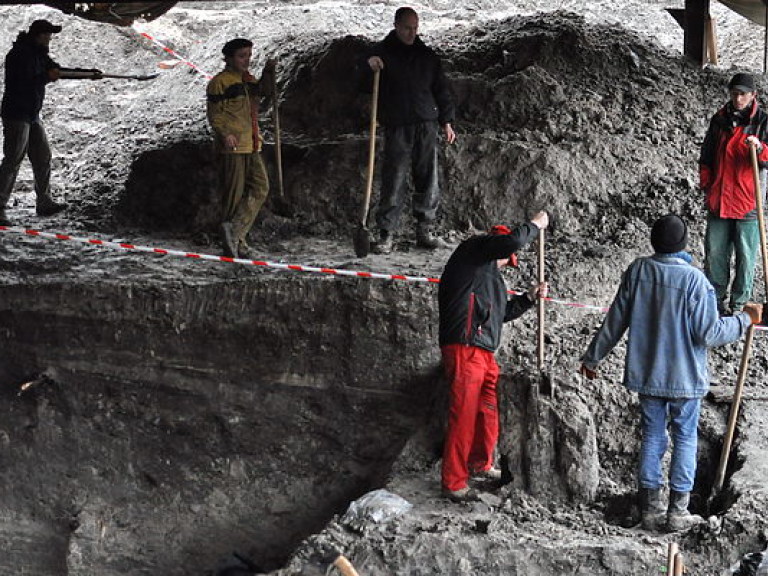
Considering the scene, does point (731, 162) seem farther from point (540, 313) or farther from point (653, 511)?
point (653, 511)

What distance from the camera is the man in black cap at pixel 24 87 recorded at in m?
10.9

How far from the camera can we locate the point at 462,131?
35.0ft

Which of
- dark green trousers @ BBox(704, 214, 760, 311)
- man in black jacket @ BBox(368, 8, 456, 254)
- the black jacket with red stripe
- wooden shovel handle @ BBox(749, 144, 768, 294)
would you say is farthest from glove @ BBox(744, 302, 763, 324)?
man in black jacket @ BBox(368, 8, 456, 254)

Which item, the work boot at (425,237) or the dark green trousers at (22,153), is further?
the dark green trousers at (22,153)

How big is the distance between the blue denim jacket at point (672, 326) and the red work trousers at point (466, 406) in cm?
98

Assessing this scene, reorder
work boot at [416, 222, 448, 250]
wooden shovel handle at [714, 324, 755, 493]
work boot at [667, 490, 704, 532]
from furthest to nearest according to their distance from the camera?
work boot at [416, 222, 448, 250]
wooden shovel handle at [714, 324, 755, 493]
work boot at [667, 490, 704, 532]

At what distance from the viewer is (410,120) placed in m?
9.31

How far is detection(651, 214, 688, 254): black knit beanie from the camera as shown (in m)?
6.59

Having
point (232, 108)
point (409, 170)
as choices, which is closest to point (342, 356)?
point (409, 170)

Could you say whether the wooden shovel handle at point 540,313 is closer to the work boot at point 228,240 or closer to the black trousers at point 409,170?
the black trousers at point 409,170

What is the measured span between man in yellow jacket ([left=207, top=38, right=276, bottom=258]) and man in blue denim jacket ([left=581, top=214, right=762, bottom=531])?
143 inches

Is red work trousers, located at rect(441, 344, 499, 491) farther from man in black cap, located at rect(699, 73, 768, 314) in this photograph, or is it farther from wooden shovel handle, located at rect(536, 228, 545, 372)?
man in black cap, located at rect(699, 73, 768, 314)

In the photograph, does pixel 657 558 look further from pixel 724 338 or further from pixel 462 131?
pixel 462 131

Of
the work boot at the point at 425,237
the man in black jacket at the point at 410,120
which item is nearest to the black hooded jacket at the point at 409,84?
the man in black jacket at the point at 410,120
